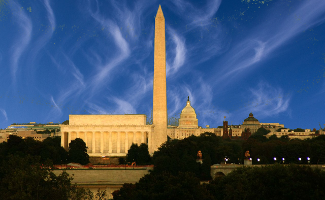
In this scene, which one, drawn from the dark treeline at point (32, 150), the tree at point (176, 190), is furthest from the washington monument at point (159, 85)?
the tree at point (176, 190)

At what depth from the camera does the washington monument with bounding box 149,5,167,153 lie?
A: 11244 cm

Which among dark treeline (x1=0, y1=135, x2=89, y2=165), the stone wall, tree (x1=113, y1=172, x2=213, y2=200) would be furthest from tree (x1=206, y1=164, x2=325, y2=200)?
the stone wall

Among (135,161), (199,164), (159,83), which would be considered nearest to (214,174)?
(199,164)

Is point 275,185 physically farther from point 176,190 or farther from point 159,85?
point 159,85

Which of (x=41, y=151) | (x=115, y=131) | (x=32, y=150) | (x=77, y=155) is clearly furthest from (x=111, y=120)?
(x=32, y=150)

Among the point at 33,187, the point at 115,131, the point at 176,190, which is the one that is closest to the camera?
the point at 33,187

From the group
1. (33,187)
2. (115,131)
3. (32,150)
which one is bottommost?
(33,187)

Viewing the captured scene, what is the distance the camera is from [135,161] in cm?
9881

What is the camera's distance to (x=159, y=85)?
114188 millimetres

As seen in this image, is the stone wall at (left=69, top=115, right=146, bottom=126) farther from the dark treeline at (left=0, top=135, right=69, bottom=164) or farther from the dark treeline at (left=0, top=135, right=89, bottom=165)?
the dark treeline at (left=0, top=135, right=69, bottom=164)

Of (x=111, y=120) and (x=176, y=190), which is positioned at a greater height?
(x=111, y=120)

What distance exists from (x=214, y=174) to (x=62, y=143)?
4848cm

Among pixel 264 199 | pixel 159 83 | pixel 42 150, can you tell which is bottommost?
pixel 264 199

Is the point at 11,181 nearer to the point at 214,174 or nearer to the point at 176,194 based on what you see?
the point at 176,194
